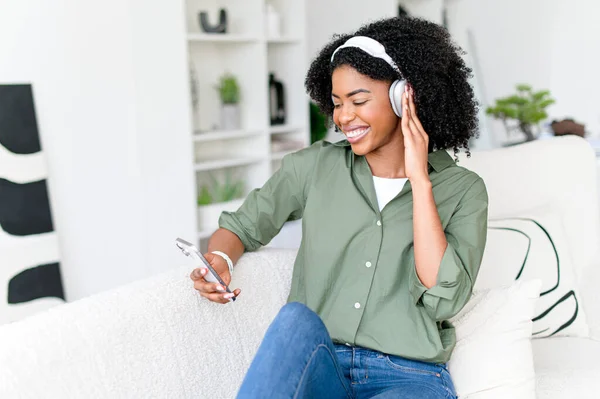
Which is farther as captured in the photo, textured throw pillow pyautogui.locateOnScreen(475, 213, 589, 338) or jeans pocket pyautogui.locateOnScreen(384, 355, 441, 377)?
textured throw pillow pyautogui.locateOnScreen(475, 213, 589, 338)

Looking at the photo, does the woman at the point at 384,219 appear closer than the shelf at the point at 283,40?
Yes

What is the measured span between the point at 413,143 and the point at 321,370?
0.51m

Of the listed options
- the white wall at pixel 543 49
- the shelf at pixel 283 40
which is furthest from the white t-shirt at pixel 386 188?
the white wall at pixel 543 49

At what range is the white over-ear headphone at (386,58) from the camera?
1501mm

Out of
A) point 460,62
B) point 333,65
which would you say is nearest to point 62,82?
point 333,65

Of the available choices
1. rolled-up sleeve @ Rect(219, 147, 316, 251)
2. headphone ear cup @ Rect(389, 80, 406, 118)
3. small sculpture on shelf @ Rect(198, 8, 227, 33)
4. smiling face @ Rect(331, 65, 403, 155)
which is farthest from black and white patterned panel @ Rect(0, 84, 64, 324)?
headphone ear cup @ Rect(389, 80, 406, 118)

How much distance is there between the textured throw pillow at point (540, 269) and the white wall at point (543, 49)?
3.09m

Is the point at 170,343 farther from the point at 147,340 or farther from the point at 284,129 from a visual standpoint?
the point at 284,129

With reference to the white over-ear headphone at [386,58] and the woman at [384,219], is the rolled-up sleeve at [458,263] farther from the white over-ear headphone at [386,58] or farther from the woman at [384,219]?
the white over-ear headphone at [386,58]

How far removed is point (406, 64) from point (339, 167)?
0.29 m

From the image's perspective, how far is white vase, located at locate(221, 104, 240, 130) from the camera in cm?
336

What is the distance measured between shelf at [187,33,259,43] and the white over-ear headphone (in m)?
1.56

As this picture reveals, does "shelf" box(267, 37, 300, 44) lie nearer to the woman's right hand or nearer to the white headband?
the white headband

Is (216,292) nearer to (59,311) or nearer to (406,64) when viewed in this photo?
(59,311)
